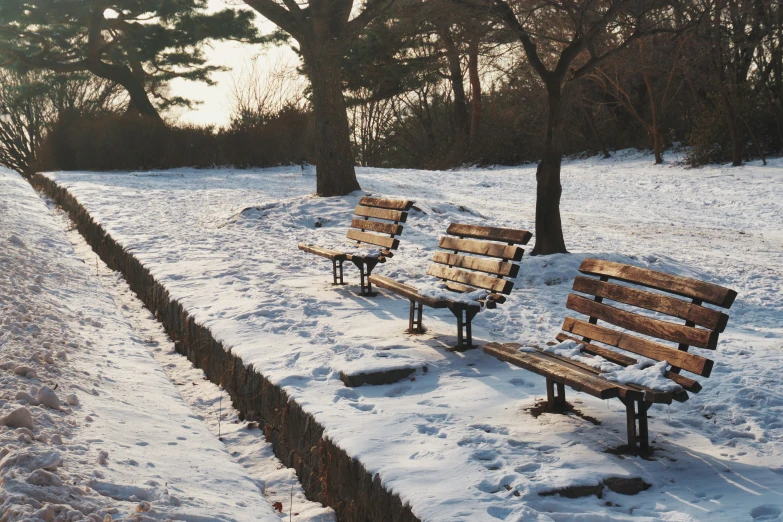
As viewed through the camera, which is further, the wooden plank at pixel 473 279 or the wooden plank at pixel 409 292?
the wooden plank at pixel 473 279

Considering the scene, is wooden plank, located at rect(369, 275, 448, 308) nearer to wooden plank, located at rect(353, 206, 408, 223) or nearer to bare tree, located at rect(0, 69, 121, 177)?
wooden plank, located at rect(353, 206, 408, 223)

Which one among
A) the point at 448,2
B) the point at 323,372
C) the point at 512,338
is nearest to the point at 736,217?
the point at 448,2

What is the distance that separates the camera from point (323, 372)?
5.34 meters

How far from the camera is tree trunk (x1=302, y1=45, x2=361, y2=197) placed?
1405cm

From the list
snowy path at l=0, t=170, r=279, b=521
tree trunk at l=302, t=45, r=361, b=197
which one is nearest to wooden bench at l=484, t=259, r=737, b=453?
snowy path at l=0, t=170, r=279, b=521

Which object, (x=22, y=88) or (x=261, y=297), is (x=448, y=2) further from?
(x=22, y=88)

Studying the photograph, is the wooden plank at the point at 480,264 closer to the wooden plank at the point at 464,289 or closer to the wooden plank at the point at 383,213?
the wooden plank at the point at 464,289

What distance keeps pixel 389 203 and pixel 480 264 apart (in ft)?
7.98

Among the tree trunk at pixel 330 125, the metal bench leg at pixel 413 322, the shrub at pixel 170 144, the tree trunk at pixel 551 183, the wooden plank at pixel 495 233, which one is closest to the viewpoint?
the wooden plank at pixel 495 233

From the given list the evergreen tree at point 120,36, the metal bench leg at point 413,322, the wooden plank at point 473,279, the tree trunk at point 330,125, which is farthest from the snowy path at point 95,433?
the evergreen tree at point 120,36

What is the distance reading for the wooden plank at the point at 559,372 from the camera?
12.6ft

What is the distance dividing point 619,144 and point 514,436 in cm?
2619

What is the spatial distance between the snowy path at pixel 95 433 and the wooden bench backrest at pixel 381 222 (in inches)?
106

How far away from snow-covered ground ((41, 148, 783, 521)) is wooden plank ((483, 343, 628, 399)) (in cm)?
30
